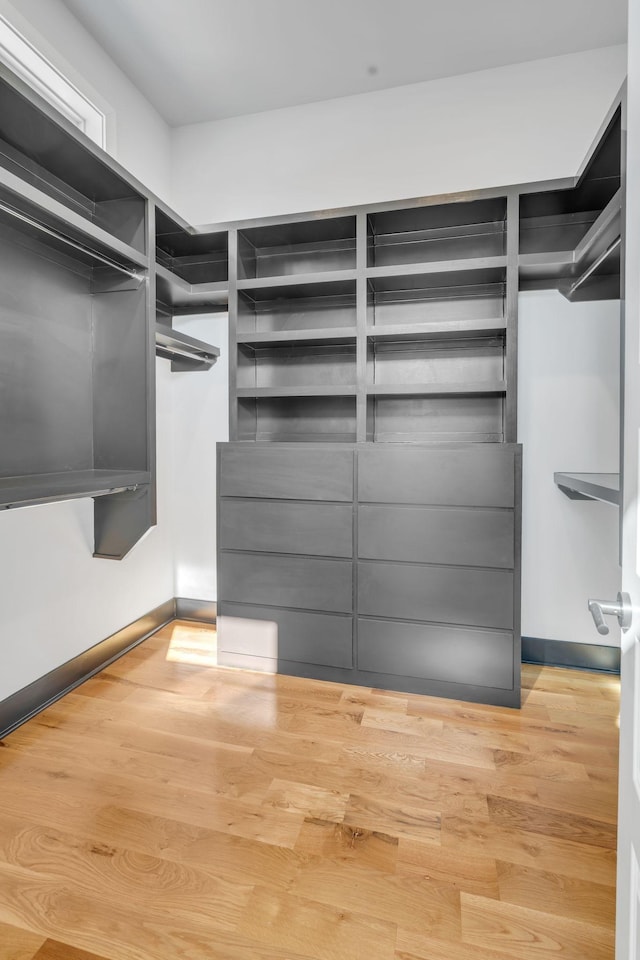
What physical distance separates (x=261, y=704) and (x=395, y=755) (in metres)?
0.64

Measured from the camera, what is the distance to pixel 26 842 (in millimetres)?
1427

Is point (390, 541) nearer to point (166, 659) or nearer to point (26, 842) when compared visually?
point (166, 659)

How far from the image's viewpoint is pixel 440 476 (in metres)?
2.22

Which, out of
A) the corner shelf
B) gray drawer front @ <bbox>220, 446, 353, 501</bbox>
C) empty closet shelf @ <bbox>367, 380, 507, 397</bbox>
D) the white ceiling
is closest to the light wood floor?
gray drawer front @ <bbox>220, 446, 353, 501</bbox>

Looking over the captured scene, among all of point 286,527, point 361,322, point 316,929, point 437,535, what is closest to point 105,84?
point 361,322

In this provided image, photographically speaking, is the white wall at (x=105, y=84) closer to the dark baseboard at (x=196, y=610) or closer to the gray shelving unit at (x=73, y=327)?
the gray shelving unit at (x=73, y=327)

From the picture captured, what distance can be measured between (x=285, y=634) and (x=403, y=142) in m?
2.66

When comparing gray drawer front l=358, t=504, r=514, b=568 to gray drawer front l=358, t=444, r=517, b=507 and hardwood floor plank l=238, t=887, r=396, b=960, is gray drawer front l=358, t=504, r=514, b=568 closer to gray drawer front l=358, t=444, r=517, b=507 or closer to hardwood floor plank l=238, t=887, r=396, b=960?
gray drawer front l=358, t=444, r=517, b=507

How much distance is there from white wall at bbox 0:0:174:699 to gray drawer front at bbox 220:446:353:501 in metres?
0.70

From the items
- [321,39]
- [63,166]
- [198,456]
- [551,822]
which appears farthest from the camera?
[198,456]

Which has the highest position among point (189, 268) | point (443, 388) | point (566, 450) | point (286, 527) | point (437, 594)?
point (189, 268)

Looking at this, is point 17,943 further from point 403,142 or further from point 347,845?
point 403,142

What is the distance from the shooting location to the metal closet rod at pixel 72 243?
5.30ft

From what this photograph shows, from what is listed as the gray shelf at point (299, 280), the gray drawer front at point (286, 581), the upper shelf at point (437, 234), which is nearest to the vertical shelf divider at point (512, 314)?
the upper shelf at point (437, 234)
